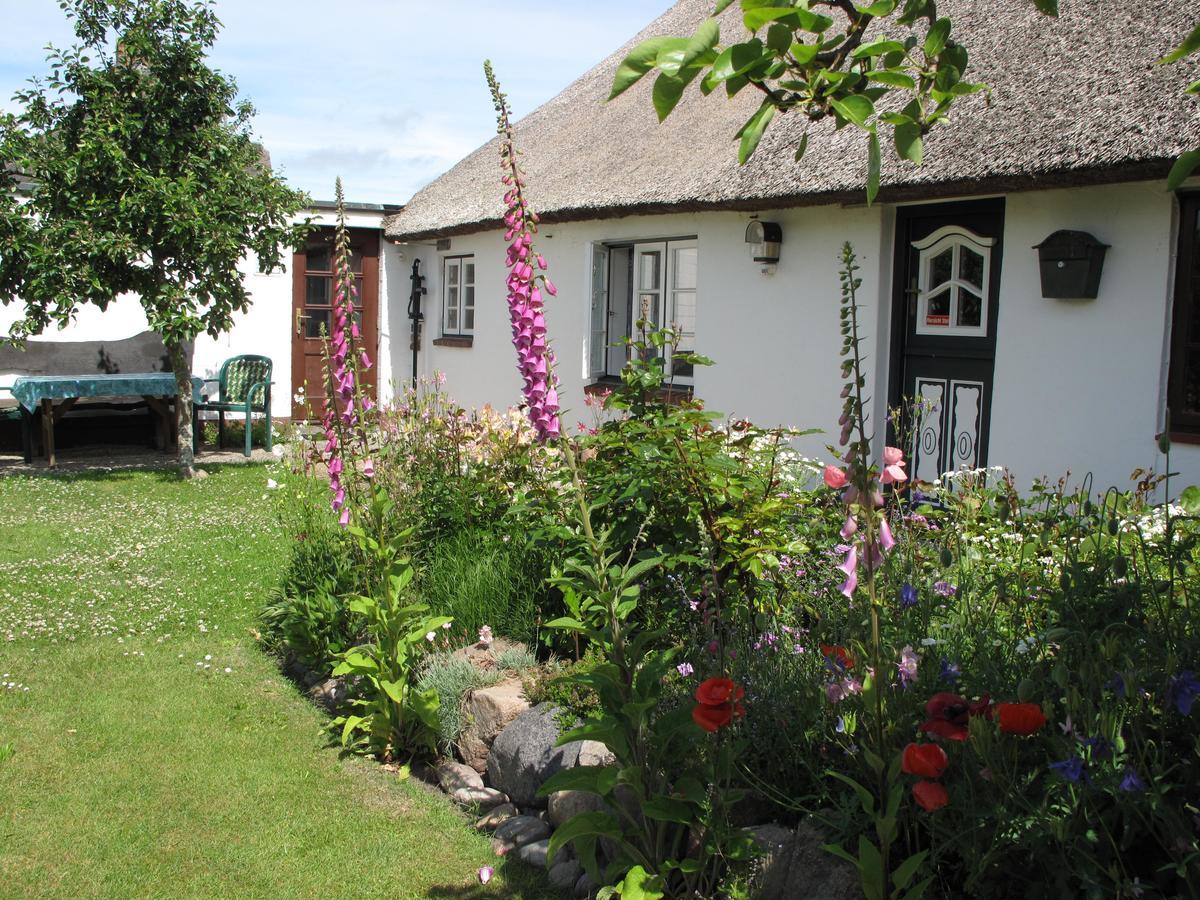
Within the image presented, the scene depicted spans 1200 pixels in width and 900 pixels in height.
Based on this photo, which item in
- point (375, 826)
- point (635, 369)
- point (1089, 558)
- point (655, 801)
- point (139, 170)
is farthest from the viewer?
point (139, 170)

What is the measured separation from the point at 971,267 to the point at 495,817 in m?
5.12

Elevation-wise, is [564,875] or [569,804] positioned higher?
[569,804]

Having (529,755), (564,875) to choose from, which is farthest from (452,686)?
(564,875)

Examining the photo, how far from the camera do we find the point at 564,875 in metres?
3.41

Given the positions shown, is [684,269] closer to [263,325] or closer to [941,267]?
[941,267]

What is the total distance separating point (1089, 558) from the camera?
3139 mm

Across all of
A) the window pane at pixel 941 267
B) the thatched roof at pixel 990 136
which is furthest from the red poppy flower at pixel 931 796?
the window pane at pixel 941 267

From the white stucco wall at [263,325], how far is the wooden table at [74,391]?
6.17ft

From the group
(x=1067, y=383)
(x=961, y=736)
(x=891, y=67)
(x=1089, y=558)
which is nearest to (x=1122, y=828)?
(x=961, y=736)

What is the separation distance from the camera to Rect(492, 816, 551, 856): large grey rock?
12.1 ft

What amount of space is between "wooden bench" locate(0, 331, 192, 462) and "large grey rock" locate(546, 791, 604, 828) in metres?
10.4

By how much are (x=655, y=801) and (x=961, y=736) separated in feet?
2.79

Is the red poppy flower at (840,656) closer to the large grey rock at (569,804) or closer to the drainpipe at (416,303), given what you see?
the large grey rock at (569,804)

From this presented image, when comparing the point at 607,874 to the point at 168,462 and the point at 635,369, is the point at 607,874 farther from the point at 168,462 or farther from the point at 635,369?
the point at 168,462
